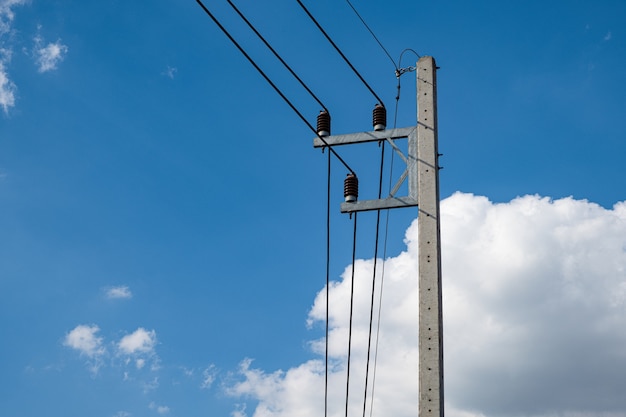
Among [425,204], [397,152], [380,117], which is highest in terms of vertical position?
[380,117]

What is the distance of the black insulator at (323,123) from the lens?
13.3 m

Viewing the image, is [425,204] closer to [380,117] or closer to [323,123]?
[380,117]

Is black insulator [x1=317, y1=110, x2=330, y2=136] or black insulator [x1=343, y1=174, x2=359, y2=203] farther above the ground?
black insulator [x1=317, y1=110, x2=330, y2=136]

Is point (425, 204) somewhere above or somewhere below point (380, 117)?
below

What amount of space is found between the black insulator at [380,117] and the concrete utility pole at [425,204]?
155 mm

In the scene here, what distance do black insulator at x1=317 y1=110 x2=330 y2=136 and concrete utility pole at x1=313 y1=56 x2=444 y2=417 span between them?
6.5 inches

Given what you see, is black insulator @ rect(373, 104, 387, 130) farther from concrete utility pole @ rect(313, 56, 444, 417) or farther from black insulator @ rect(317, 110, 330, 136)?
black insulator @ rect(317, 110, 330, 136)

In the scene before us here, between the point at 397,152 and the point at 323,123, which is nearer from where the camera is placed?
the point at 397,152

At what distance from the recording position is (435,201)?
1175cm

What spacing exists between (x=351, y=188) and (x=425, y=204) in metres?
1.58

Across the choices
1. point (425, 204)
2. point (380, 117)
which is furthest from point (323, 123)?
point (425, 204)

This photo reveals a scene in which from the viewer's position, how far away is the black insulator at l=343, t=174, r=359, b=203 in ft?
42.3

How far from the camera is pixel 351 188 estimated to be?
13.0 meters

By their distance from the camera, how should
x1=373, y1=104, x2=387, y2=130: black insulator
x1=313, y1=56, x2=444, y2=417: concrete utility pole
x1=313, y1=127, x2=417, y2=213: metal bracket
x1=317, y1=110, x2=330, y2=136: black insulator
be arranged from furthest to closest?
x1=317, y1=110, x2=330, y2=136: black insulator → x1=373, y1=104, x2=387, y2=130: black insulator → x1=313, y1=127, x2=417, y2=213: metal bracket → x1=313, y1=56, x2=444, y2=417: concrete utility pole
